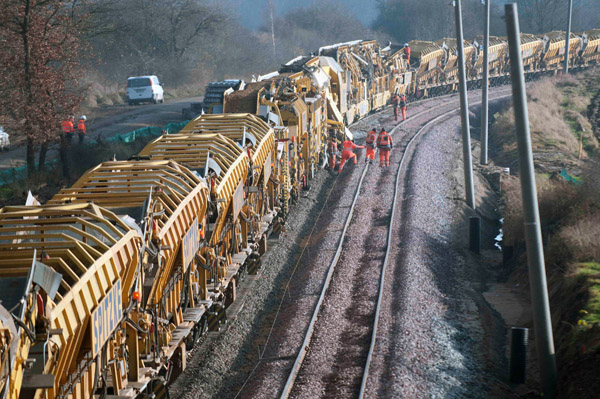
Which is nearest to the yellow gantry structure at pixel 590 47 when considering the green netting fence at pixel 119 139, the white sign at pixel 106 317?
the green netting fence at pixel 119 139

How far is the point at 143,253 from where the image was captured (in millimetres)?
9234

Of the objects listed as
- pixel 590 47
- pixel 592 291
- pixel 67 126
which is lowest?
pixel 592 291

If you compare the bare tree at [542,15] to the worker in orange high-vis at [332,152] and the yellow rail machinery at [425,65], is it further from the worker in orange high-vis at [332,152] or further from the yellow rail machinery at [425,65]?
the worker in orange high-vis at [332,152]

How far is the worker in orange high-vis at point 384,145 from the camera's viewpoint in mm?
26500

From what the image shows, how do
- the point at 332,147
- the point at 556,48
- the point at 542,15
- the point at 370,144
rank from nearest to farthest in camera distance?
the point at 370,144 < the point at 332,147 < the point at 556,48 < the point at 542,15

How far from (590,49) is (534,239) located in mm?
57654

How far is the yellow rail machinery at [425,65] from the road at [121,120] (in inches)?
580

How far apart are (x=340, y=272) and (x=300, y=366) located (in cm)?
491

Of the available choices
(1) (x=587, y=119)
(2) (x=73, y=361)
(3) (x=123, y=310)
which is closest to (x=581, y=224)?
(3) (x=123, y=310)

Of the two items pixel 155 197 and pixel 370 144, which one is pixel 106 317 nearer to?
pixel 155 197

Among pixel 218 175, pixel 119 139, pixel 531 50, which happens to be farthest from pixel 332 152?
pixel 531 50

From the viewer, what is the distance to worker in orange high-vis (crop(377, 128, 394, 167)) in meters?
26.5

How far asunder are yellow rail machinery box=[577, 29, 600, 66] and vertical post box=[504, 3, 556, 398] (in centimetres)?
5614

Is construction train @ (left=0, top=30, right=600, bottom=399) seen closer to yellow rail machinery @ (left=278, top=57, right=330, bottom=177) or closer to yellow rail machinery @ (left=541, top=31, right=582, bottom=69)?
yellow rail machinery @ (left=278, top=57, right=330, bottom=177)
